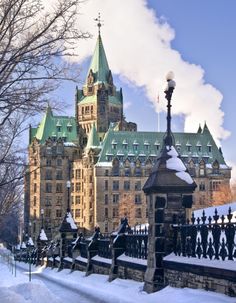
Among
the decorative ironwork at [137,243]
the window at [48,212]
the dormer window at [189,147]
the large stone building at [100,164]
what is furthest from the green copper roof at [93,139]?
the decorative ironwork at [137,243]

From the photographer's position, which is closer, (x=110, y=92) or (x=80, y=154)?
(x=80, y=154)

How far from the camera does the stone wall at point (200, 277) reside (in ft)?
37.0

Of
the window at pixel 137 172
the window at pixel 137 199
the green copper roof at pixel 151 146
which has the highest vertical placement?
the green copper roof at pixel 151 146

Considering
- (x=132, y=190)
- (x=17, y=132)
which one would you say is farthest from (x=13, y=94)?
(x=132, y=190)

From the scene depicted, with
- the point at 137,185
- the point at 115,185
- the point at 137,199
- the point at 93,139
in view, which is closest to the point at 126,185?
the point at 115,185

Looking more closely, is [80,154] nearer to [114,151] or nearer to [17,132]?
[114,151]

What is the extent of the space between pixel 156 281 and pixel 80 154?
382 feet

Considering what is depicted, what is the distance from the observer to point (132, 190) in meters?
119

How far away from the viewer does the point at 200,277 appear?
12.8m

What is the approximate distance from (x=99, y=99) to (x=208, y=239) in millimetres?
125063

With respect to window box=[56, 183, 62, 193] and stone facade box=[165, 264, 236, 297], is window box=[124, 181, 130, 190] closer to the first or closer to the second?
window box=[56, 183, 62, 193]

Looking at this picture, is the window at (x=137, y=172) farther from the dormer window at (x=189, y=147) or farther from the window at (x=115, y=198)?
the dormer window at (x=189, y=147)

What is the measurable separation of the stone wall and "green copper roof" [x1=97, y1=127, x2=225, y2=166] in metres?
104

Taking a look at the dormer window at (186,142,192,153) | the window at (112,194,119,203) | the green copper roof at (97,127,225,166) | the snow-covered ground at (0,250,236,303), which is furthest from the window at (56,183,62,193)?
the snow-covered ground at (0,250,236,303)
